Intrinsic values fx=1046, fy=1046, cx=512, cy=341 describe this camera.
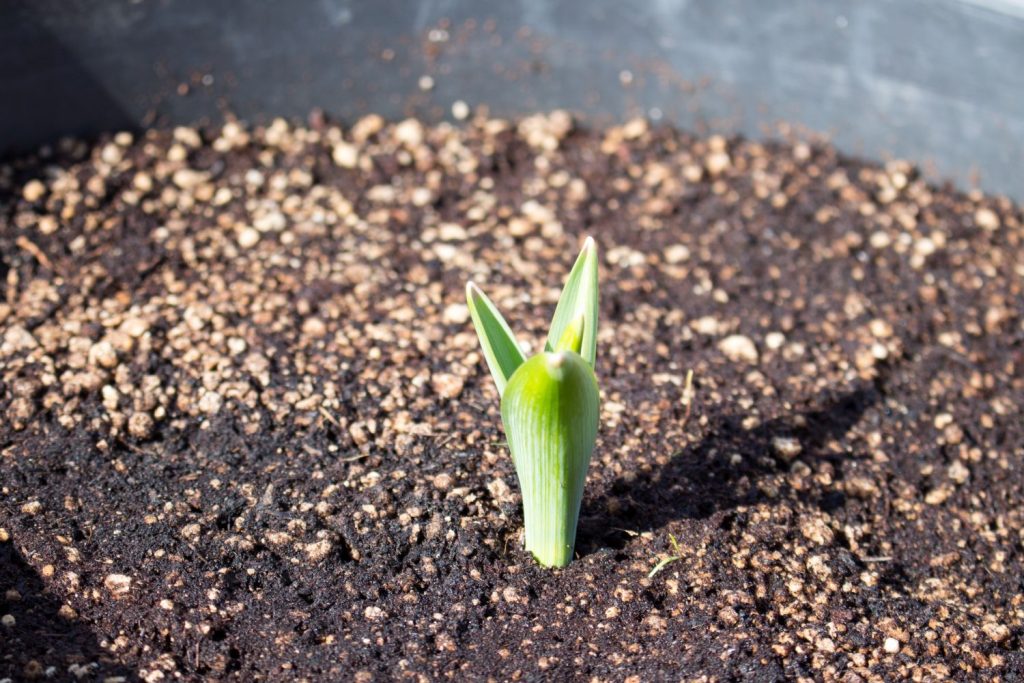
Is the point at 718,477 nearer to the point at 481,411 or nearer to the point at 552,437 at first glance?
the point at 481,411

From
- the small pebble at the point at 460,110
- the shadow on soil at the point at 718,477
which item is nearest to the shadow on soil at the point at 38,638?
the shadow on soil at the point at 718,477

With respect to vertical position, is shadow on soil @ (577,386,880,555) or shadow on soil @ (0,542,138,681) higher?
shadow on soil @ (0,542,138,681)

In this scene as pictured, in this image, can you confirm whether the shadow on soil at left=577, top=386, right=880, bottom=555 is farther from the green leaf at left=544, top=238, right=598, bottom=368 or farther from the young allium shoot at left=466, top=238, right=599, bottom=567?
the green leaf at left=544, top=238, right=598, bottom=368

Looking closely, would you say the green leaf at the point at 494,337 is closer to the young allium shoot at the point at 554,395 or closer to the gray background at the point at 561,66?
the young allium shoot at the point at 554,395

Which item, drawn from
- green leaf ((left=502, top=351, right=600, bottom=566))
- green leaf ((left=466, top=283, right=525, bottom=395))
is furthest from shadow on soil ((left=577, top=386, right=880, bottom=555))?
green leaf ((left=466, top=283, right=525, bottom=395))

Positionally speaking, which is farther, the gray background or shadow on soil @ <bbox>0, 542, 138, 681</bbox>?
the gray background

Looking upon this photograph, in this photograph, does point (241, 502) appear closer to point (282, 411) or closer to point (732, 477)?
point (282, 411)

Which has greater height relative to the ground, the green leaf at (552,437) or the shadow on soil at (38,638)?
the green leaf at (552,437)
